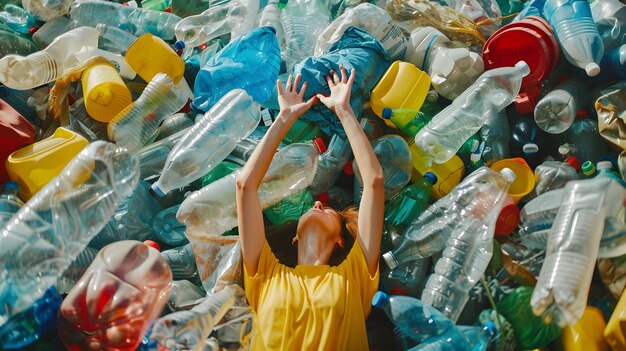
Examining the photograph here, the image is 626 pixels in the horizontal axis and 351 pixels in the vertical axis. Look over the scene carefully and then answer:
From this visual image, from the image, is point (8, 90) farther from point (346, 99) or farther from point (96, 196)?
point (346, 99)

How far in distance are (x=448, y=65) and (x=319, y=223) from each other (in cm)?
109

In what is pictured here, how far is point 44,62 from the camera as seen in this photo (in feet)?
11.7

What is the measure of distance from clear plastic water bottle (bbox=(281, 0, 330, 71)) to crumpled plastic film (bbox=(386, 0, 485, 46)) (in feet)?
1.24

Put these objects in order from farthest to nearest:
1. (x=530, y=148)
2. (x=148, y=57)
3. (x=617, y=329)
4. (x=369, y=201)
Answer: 1. (x=148, y=57)
2. (x=530, y=148)
3. (x=369, y=201)
4. (x=617, y=329)

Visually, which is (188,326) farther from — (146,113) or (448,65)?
(448,65)

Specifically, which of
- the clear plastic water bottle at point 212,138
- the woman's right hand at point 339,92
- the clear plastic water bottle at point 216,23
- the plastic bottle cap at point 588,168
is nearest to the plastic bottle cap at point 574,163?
the plastic bottle cap at point 588,168

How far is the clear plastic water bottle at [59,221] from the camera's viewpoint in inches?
93.3

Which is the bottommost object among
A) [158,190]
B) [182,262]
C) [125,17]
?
[182,262]

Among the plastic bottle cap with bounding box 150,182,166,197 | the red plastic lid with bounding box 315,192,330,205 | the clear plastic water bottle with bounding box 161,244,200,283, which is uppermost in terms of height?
the plastic bottle cap with bounding box 150,182,166,197

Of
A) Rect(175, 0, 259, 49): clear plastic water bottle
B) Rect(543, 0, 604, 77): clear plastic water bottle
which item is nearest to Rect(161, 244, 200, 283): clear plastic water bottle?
Rect(175, 0, 259, 49): clear plastic water bottle

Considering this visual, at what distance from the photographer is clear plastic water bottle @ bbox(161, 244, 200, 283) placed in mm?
2973

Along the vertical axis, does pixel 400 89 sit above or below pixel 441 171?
above

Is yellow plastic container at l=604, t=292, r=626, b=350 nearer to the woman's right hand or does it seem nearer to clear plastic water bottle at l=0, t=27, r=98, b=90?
the woman's right hand

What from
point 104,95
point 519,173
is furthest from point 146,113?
point 519,173
